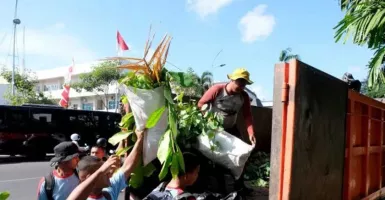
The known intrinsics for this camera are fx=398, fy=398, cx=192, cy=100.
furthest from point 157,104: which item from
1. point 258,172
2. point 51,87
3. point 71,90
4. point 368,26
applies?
point 51,87

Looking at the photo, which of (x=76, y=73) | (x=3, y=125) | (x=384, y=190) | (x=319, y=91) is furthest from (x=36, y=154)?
(x=76, y=73)

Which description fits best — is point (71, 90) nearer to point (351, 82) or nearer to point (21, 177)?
point (21, 177)

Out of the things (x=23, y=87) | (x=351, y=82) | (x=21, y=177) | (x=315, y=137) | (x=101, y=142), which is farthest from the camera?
(x=23, y=87)

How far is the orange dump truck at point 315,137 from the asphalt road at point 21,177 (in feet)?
20.5

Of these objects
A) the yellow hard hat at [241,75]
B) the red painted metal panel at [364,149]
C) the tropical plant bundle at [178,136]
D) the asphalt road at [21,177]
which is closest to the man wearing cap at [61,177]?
the tropical plant bundle at [178,136]

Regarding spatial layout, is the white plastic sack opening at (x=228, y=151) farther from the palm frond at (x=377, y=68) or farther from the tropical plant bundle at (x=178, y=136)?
the palm frond at (x=377, y=68)

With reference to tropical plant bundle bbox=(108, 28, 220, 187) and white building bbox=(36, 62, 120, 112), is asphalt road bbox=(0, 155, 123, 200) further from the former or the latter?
white building bbox=(36, 62, 120, 112)

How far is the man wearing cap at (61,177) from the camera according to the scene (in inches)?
101

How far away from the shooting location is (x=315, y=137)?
2049 millimetres

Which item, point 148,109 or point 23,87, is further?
point 23,87

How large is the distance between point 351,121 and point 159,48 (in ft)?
4.96

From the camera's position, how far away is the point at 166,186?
7.21 feet

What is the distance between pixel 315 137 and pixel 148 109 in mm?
874

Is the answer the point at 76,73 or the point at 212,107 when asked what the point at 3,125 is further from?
the point at 76,73
